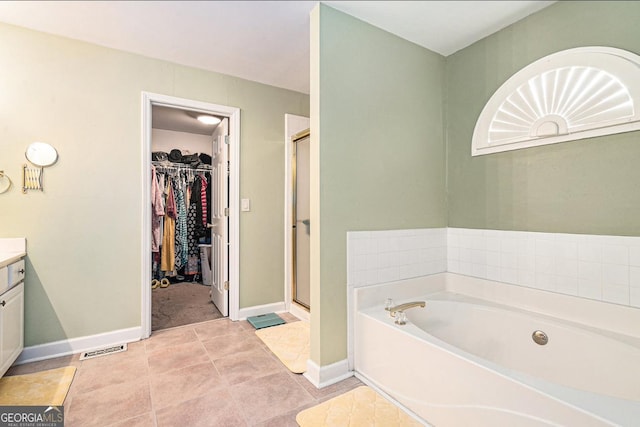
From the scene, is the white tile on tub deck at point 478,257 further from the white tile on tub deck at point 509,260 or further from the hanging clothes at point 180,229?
the hanging clothes at point 180,229

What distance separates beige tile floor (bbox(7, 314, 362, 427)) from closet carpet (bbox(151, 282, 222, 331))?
454 millimetres

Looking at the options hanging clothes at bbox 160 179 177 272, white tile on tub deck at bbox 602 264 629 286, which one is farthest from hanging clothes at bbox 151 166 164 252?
white tile on tub deck at bbox 602 264 629 286

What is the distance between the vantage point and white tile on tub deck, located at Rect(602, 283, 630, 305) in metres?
1.62

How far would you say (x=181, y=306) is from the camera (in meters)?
3.38

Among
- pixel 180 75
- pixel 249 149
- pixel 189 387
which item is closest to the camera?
pixel 189 387

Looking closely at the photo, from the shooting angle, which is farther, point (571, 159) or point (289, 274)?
point (289, 274)

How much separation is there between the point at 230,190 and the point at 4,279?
Answer: 1.67 m

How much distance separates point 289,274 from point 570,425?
2.50 meters

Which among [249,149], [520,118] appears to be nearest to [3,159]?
[249,149]

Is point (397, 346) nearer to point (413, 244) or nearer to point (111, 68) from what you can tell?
point (413, 244)

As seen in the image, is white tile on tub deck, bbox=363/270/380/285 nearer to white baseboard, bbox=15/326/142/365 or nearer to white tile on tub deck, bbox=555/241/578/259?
white tile on tub deck, bbox=555/241/578/259

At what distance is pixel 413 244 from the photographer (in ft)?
7.62

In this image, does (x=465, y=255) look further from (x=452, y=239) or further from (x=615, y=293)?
(x=615, y=293)

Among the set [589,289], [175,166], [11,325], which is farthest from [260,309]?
[175,166]
